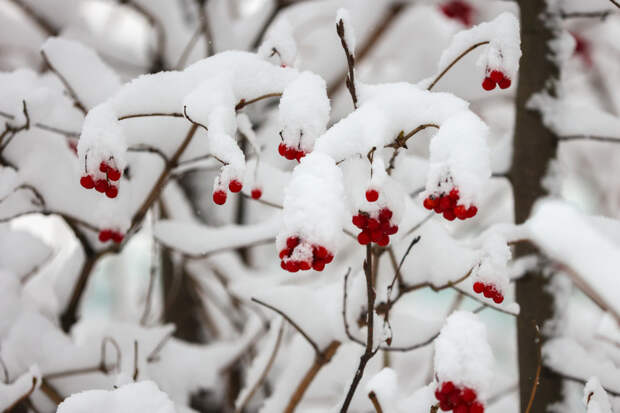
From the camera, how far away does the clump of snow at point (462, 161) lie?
0.84 metres

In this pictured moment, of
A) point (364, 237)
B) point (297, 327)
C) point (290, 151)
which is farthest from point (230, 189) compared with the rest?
point (297, 327)

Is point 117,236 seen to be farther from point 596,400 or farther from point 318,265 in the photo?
point 596,400

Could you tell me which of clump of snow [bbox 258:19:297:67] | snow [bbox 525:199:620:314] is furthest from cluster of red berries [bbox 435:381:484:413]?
clump of snow [bbox 258:19:297:67]

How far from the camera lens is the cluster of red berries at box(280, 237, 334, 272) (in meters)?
0.80

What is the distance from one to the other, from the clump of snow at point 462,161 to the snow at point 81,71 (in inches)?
40.8

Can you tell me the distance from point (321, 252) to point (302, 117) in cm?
28

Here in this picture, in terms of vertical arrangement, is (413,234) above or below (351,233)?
below

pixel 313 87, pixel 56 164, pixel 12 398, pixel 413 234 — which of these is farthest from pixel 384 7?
pixel 12 398

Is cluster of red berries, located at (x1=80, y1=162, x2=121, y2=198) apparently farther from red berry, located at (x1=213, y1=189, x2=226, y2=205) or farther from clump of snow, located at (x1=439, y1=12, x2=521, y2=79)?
clump of snow, located at (x1=439, y1=12, x2=521, y2=79)

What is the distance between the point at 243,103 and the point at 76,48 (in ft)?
2.32

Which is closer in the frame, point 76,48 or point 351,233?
point 351,233

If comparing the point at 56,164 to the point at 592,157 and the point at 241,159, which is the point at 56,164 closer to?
the point at 241,159

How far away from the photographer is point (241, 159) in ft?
3.13

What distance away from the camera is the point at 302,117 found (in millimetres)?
983
